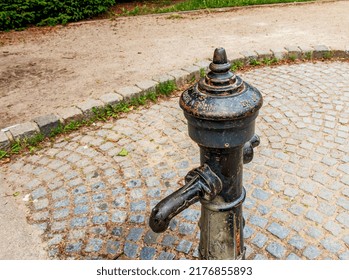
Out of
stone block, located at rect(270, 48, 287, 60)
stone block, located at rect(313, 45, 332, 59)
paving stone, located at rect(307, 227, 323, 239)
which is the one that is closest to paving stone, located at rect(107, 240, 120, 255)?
paving stone, located at rect(307, 227, 323, 239)

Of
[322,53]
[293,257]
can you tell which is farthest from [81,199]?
[322,53]

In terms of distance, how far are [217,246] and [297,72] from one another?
12.7ft

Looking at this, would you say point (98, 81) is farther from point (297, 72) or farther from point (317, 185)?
point (317, 185)

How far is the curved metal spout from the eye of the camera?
1.53 meters

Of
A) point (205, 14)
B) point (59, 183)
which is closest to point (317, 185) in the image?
point (59, 183)

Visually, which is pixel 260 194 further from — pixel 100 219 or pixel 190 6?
pixel 190 6

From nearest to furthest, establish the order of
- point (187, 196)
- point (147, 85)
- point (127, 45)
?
point (187, 196)
point (147, 85)
point (127, 45)

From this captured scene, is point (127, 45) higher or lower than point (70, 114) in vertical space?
higher

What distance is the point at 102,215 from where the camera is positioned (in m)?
2.82

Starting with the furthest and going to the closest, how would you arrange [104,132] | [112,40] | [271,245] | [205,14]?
[205,14]
[112,40]
[104,132]
[271,245]

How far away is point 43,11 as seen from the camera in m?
7.58

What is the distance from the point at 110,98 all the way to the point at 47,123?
81 centimetres

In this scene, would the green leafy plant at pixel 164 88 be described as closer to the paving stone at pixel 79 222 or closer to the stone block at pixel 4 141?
the stone block at pixel 4 141

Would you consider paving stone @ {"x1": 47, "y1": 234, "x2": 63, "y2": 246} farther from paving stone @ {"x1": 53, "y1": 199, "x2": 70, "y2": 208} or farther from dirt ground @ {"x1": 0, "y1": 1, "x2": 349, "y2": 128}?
dirt ground @ {"x1": 0, "y1": 1, "x2": 349, "y2": 128}
